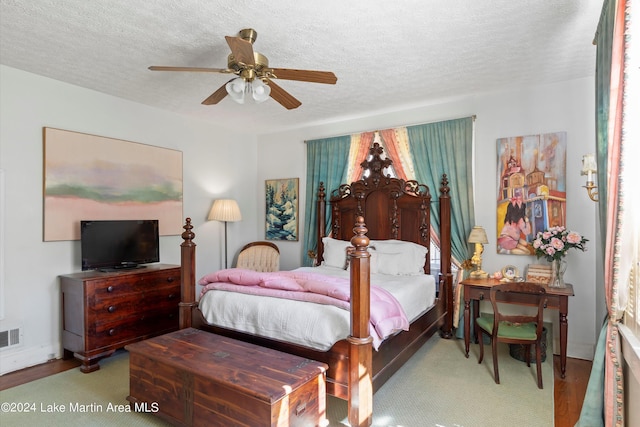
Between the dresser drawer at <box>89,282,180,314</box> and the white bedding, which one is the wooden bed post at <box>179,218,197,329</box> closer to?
the white bedding

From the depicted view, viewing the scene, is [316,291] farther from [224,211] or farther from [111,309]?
[224,211]

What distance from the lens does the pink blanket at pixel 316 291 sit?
2.52m

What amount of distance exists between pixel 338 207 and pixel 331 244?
575mm

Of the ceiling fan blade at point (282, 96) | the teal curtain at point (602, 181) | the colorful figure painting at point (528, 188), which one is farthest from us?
the colorful figure painting at point (528, 188)

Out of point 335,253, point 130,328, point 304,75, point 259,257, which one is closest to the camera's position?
point 304,75

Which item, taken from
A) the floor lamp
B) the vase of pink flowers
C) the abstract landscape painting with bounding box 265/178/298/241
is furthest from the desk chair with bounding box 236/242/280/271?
the vase of pink flowers

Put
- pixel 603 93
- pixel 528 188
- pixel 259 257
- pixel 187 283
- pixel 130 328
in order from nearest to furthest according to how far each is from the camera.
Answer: pixel 603 93 < pixel 187 283 < pixel 130 328 < pixel 528 188 < pixel 259 257

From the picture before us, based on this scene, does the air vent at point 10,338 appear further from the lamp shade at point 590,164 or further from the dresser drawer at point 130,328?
the lamp shade at point 590,164

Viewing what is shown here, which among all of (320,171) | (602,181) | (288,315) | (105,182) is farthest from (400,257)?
(105,182)

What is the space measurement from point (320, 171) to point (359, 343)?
3285mm

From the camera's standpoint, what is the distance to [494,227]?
12.9 feet

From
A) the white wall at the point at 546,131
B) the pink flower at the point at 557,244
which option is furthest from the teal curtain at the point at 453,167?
the pink flower at the point at 557,244

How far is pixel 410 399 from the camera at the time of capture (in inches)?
108

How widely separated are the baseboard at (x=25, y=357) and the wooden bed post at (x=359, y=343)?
3108 mm
